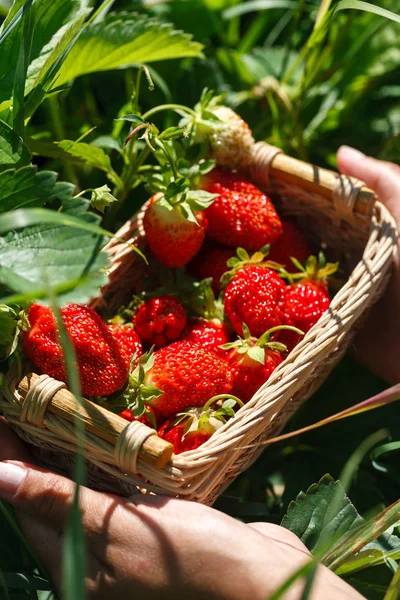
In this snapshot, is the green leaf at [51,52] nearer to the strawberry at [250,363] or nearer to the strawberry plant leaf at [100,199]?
the strawberry plant leaf at [100,199]

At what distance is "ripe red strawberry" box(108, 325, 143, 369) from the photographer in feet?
2.93

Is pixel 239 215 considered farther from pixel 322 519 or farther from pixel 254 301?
pixel 322 519

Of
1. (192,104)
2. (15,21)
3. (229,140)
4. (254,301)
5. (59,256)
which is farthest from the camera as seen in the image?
(192,104)

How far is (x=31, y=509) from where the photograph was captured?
761 mm

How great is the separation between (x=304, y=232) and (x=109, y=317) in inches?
14.0

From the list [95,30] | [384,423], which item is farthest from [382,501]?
[95,30]

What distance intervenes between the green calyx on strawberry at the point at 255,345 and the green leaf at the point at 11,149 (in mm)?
336

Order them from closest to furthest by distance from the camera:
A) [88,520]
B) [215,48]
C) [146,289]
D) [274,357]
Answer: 1. [88,520]
2. [274,357]
3. [146,289]
4. [215,48]

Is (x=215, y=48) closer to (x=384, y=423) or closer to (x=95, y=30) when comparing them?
(x=95, y=30)

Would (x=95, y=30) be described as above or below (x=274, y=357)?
above

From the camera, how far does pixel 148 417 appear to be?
87cm

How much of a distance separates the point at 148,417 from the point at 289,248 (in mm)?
378

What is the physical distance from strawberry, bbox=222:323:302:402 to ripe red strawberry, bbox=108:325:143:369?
→ 0.37 ft

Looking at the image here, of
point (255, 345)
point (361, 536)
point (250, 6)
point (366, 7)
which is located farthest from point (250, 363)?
point (250, 6)
